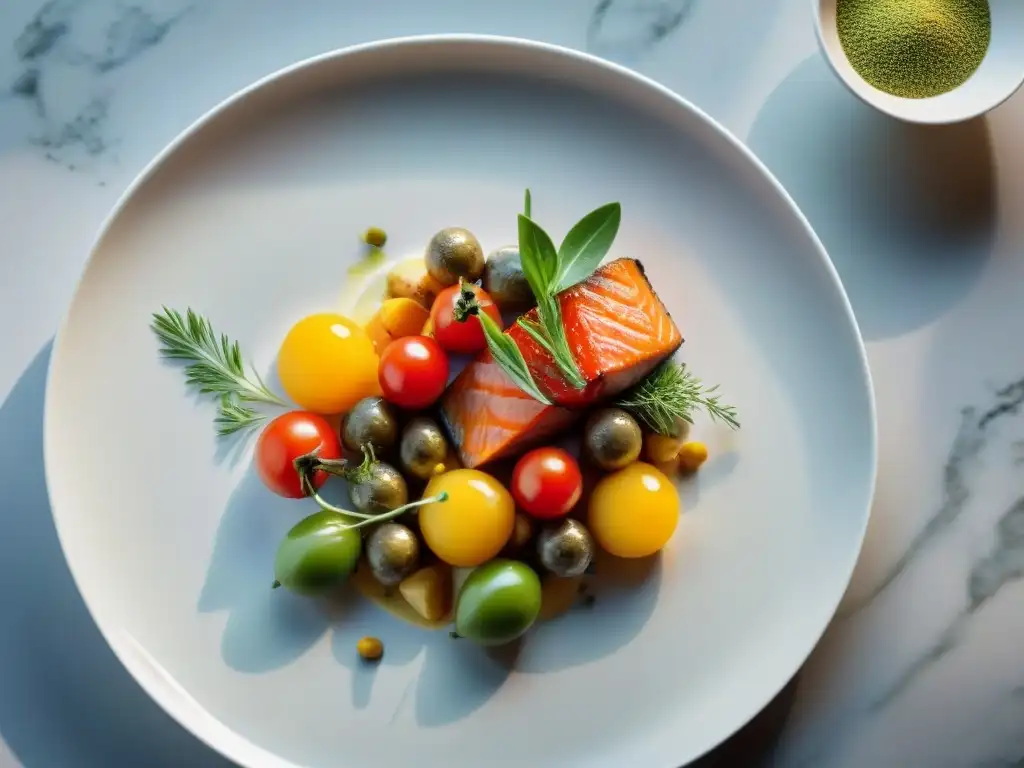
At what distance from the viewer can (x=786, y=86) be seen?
1.70 meters

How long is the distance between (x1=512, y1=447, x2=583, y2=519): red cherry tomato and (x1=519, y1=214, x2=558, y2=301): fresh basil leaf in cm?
25

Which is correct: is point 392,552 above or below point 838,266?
below

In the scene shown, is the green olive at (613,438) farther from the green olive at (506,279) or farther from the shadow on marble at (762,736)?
the shadow on marble at (762,736)

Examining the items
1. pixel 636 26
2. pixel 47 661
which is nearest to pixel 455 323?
pixel 636 26

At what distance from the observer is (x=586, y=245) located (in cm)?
148

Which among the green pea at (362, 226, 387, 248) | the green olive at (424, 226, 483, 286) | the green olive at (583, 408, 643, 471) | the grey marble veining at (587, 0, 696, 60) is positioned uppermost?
the grey marble veining at (587, 0, 696, 60)

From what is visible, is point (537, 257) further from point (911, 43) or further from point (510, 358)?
point (911, 43)

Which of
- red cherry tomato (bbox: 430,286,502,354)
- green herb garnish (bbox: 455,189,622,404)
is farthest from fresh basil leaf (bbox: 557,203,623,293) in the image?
red cherry tomato (bbox: 430,286,502,354)

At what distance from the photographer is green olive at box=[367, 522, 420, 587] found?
1453mm

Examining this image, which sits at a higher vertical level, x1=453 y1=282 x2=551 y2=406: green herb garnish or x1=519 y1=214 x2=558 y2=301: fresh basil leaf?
x1=519 y1=214 x2=558 y2=301: fresh basil leaf

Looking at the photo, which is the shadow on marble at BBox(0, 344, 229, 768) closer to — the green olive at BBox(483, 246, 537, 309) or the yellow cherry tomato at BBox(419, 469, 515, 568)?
the yellow cherry tomato at BBox(419, 469, 515, 568)

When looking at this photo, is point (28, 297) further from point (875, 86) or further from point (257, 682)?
point (875, 86)

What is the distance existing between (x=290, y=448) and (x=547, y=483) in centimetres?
41

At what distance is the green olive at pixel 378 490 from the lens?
1.46m
